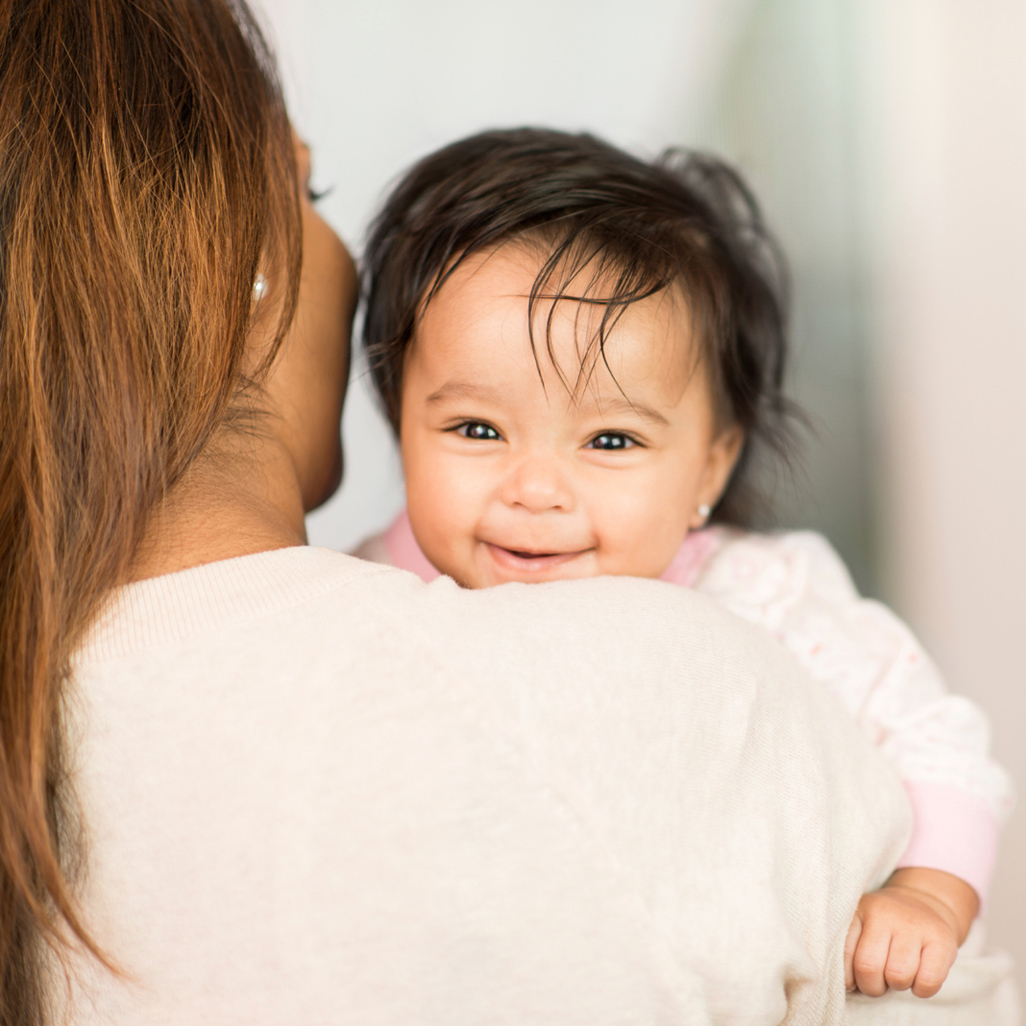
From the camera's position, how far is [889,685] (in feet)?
3.07

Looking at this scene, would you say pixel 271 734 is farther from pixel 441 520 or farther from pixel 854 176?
pixel 854 176

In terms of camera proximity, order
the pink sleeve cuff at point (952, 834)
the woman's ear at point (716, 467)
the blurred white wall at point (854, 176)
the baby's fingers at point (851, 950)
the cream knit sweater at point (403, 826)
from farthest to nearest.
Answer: the blurred white wall at point (854, 176) → the woman's ear at point (716, 467) → the pink sleeve cuff at point (952, 834) → the baby's fingers at point (851, 950) → the cream knit sweater at point (403, 826)

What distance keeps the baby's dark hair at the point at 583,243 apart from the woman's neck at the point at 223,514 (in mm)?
287

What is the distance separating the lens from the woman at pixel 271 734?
0.49 meters

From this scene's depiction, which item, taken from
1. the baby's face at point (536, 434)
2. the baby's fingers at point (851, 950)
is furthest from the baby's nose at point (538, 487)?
Result: the baby's fingers at point (851, 950)

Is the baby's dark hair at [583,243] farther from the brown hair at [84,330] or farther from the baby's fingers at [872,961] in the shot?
the baby's fingers at [872,961]

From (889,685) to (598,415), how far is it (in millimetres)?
418

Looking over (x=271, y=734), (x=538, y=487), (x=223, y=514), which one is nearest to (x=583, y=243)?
(x=538, y=487)

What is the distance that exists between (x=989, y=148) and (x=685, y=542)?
627 millimetres

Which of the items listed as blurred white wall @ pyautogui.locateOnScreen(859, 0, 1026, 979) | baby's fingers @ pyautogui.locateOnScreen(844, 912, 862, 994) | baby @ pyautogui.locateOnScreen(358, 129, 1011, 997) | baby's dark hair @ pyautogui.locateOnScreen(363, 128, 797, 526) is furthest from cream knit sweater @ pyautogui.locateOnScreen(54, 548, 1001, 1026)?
blurred white wall @ pyautogui.locateOnScreen(859, 0, 1026, 979)

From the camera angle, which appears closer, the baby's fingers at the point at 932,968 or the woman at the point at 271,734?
the woman at the point at 271,734

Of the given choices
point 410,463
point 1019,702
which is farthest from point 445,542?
point 1019,702

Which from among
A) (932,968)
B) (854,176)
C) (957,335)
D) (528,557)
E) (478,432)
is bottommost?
(932,968)

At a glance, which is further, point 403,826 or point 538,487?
point 538,487
